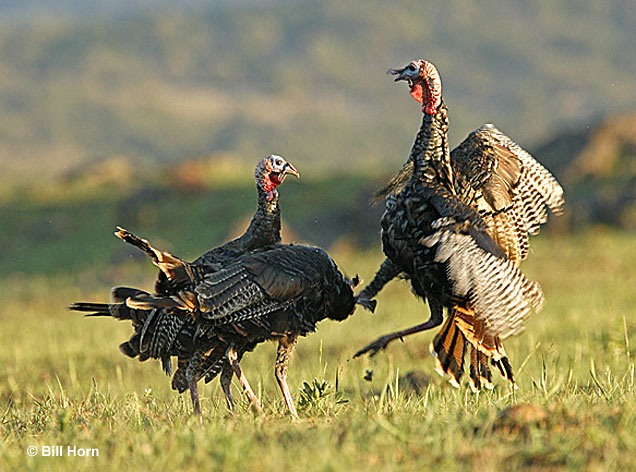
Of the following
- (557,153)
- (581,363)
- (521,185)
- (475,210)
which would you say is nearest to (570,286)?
(581,363)

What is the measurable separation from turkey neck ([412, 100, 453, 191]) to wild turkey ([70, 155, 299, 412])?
941 millimetres

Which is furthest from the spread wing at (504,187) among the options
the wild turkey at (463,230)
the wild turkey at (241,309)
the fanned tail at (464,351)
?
the wild turkey at (241,309)

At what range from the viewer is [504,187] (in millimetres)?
6559

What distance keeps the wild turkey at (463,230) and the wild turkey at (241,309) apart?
0.47 m

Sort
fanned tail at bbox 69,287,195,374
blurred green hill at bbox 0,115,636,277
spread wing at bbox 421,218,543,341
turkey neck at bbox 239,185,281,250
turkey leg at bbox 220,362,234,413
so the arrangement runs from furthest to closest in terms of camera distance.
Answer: blurred green hill at bbox 0,115,636,277 < turkey neck at bbox 239,185,281,250 < turkey leg at bbox 220,362,234,413 < fanned tail at bbox 69,287,195,374 < spread wing at bbox 421,218,543,341

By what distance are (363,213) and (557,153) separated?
265 inches

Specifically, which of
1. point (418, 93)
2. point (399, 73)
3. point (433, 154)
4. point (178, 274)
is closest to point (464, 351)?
point (433, 154)

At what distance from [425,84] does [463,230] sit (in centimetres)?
124

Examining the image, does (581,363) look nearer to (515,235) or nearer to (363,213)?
(515,235)

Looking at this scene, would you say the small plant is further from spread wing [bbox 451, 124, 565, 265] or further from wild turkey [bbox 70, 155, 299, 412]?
spread wing [bbox 451, 124, 565, 265]

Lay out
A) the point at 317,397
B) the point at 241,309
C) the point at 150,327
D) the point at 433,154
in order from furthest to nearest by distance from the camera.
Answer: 1. the point at 433,154
2. the point at 150,327
3. the point at 241,309
4. the point at 317,397

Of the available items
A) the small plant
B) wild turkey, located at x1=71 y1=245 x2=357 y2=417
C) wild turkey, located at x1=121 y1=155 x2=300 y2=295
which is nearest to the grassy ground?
the small plant

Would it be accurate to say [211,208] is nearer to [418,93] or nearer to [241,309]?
[418,93]

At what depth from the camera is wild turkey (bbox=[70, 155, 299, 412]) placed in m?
5.53
